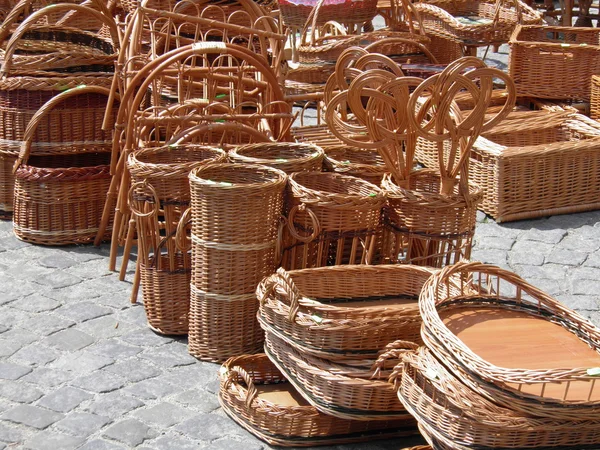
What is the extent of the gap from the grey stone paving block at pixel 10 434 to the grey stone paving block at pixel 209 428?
57cm

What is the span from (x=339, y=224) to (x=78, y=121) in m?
2.19

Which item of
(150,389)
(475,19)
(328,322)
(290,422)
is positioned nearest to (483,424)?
(328,322)

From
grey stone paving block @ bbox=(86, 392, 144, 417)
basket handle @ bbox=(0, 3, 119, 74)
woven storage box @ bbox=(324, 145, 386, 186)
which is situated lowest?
grey stone paving block @ bbox=(86, 392, 144, 417)

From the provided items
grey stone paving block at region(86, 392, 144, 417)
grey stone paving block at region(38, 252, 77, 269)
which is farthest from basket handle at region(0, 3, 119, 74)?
grey stone paving block at region(86, 392, 144, 417)

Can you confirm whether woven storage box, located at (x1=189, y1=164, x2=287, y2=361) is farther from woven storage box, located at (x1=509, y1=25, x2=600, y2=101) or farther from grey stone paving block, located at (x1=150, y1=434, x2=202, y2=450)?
woven storage box, located at (x1=509, y1=25, x2=600, y2=101)

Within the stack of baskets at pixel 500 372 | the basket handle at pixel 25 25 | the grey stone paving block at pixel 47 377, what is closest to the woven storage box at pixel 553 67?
the basket handle at pixel 25 25

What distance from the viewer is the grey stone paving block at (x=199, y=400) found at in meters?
3.56

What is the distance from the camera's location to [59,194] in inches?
200

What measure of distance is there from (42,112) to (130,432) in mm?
2368

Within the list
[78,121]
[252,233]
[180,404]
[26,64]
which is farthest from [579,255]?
[26,64]

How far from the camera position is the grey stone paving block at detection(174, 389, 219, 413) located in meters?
3.56

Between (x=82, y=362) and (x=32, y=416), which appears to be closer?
(x=32, y=416)

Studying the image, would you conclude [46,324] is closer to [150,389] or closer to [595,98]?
[150,389]

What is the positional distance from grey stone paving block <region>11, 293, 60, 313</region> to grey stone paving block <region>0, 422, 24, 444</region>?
1.06 m
